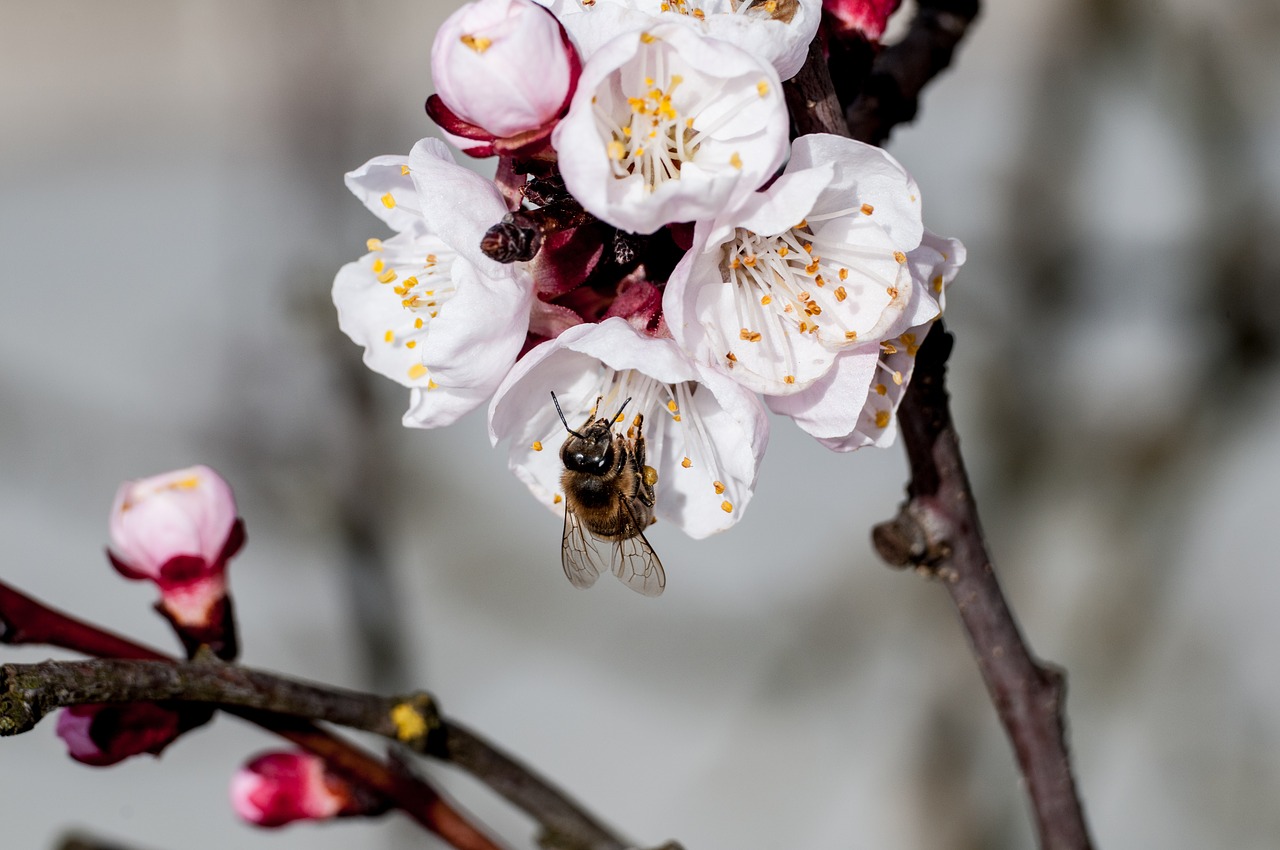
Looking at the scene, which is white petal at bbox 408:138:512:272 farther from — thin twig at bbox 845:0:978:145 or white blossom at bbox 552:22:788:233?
thin twig at bbox 845:0:978:145

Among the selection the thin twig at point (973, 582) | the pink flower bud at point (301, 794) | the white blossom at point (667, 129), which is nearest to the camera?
the white blossom at point (667, 129)

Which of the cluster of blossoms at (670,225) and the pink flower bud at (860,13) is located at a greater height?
the pink flower bud at (860,13)

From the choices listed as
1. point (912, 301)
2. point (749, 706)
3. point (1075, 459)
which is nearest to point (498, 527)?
point (749, 706)

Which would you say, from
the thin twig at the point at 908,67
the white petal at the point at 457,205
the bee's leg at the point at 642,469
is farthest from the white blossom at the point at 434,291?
the thin twig at the point at 908,67

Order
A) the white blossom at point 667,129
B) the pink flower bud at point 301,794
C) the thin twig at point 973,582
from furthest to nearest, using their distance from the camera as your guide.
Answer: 1. the pink flower bud at point 301,794
2. the thin twig at point 973,582
3. the white blossom at point 667,129

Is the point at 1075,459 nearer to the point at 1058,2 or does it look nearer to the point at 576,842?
the point at 1058,2

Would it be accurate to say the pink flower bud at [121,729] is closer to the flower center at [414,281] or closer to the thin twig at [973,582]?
the flower center at [414,281]
